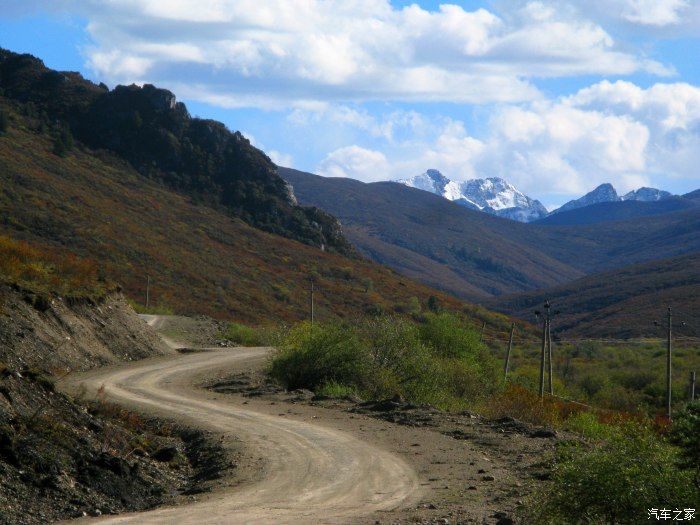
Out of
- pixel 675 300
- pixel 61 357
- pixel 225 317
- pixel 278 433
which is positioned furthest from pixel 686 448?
pixel 675 300

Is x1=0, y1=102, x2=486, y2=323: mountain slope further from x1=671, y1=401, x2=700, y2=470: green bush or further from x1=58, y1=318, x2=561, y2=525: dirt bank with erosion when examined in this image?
x1=671, y1=401, x2=700, y2=470: green bush

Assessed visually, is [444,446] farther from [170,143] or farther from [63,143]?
[170,143]

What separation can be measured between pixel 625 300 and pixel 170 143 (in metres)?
61.7

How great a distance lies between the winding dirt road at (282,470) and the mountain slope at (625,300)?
7320cm

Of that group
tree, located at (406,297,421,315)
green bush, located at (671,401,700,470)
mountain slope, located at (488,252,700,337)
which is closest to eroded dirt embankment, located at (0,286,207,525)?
green bush, located at (671,401,700,470)

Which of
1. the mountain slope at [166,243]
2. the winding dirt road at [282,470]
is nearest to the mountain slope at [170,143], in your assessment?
the mountain slope at [166,243]

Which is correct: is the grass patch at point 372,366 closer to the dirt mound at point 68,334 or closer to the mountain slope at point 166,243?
the dirt mound at point 68,334

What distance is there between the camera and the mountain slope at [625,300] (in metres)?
94.6

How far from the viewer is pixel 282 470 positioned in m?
12.9

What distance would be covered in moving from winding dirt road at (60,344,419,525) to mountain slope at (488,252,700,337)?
240ft

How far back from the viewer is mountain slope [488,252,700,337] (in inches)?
3725

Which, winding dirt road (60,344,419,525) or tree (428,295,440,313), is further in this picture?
tree (428,295,440,313)

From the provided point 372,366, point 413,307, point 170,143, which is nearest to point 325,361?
point 372,366

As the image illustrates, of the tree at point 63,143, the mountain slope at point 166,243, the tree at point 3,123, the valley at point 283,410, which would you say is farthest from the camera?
the tree at point 63,143
